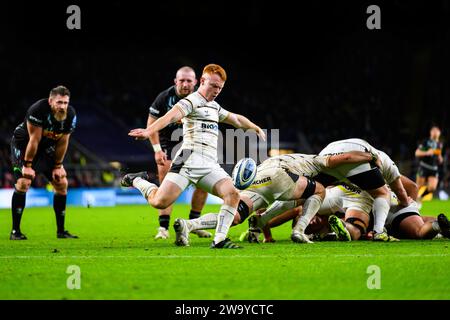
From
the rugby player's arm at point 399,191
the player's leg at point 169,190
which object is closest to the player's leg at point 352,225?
the rugby player's arm at point 399,191

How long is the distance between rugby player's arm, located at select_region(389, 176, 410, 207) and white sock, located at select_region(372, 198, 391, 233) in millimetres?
372

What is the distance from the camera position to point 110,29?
33.3 metres

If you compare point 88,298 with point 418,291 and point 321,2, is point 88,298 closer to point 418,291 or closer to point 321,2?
point 418,291

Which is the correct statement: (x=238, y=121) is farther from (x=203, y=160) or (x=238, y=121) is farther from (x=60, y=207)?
(x=60, y=207)

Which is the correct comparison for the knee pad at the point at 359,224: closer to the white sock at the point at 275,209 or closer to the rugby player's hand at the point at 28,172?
the white sock at the point at 275,209

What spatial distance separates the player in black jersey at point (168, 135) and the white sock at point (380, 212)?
236cm

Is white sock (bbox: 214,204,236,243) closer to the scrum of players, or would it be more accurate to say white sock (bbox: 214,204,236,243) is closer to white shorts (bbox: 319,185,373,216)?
the scrum of players

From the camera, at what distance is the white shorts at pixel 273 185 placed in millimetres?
9211

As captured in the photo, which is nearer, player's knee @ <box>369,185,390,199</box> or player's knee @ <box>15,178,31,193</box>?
player's knee @ <box>369,185,390,199</box>

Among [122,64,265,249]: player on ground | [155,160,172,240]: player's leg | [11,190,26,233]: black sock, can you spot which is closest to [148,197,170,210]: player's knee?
[122,64,265,249]: player on ground

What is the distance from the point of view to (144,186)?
9195 mm

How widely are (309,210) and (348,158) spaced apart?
77cm

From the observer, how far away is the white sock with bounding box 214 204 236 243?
330 inches

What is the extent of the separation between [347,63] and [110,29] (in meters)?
10.5
